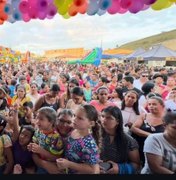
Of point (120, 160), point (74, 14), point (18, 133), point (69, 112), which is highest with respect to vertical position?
point (74, 14)

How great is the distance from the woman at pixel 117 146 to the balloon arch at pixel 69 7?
137 cm

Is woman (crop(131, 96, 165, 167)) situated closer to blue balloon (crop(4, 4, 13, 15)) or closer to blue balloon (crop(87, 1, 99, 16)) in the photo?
blue balloon (crop(87, 1, 99, 16))

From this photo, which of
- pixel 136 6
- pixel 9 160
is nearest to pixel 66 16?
pixel 136 6

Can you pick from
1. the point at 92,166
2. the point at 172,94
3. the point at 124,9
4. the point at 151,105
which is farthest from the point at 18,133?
the point at 172,94

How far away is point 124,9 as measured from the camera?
340 centimetres

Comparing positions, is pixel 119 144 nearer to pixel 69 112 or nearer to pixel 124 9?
pixel 69 112

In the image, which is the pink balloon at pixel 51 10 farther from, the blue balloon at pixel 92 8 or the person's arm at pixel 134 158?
the person's arm at pixel 134 158

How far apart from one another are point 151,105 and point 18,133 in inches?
54.7

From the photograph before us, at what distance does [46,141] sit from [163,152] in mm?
927

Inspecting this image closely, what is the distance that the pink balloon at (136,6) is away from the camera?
10.7 ft

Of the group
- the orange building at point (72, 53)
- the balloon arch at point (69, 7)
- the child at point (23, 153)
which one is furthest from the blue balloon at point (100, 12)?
the orange building at point (72, 53)

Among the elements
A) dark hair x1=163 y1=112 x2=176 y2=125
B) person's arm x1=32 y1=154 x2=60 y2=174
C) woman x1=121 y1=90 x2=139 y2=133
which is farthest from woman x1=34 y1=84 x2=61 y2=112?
dark hair x1=163 y1=112 x2=176 y2=125

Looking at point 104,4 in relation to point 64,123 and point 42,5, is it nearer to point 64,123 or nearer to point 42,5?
point 42,5

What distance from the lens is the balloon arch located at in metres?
3.28
